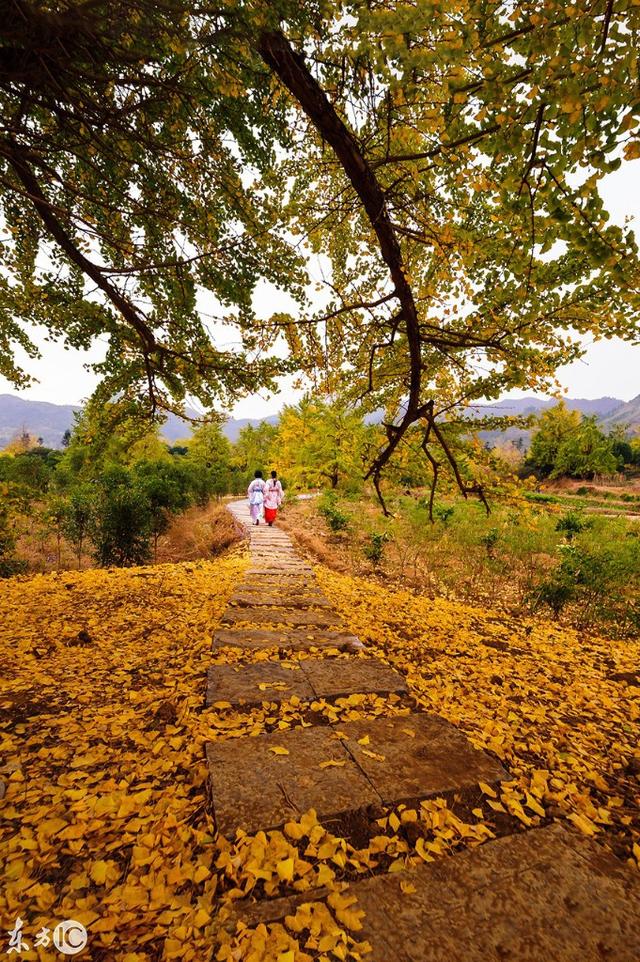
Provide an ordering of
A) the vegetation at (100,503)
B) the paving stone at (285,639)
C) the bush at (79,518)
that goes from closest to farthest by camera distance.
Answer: the paving stone at (285,639) → the vegetation at (100,503) → the bush at (79,518)

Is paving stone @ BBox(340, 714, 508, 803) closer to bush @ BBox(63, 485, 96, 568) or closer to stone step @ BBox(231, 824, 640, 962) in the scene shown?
stone step @ BBox(231, 824, 640, 962)

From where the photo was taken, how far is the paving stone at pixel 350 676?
3.10 m

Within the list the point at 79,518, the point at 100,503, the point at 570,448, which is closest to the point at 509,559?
the point at 100,503

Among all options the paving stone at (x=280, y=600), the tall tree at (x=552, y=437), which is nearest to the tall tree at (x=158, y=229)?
the paving stone at (x=280, y=600)

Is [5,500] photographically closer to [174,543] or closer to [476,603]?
[476,603]

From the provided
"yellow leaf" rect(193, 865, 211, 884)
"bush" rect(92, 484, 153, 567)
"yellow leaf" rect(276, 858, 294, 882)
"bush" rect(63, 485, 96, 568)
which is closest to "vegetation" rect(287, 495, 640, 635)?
"yellow leaf" rect(276, 858, 294, 882)

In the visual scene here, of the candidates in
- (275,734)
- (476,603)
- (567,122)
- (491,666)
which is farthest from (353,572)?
(567,122)

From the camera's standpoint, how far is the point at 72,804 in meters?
1.91

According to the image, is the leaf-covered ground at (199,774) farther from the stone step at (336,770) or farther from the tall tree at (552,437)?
the tall tree at (552,437)

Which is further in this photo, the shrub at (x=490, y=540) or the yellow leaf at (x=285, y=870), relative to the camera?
the shrub at (x=490, y=540)

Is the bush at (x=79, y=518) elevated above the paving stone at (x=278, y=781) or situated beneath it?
elevated above

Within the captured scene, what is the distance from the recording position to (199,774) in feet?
6.96

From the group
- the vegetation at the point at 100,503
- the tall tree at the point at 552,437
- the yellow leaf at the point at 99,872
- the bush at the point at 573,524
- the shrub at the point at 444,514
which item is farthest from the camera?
the tall tree at the point at 552,437

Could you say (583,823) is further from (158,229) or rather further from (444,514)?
(444,514)
